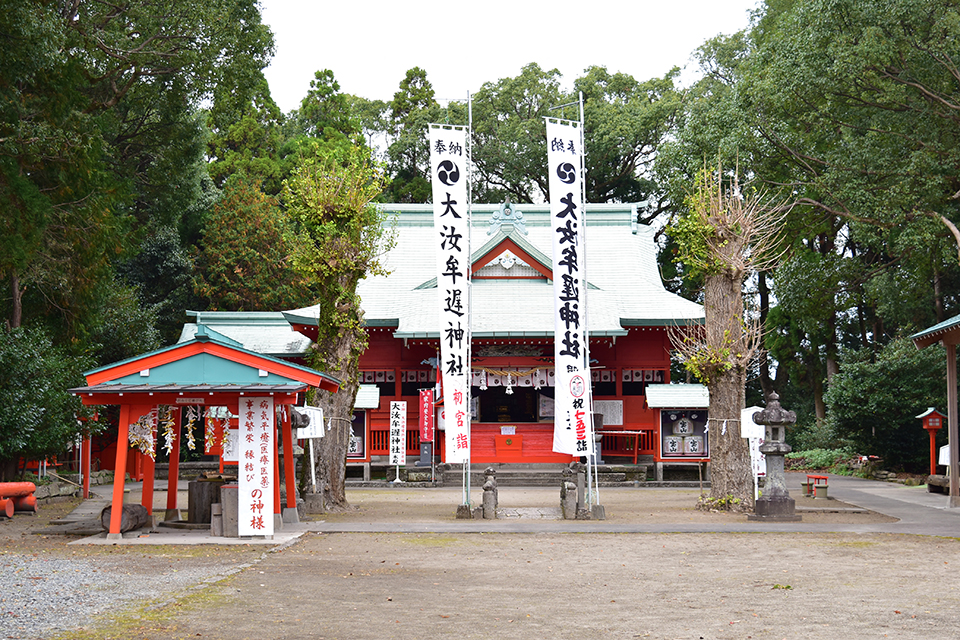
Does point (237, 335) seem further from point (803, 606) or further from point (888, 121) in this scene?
point (803, 606)

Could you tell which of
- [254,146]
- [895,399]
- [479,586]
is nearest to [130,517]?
[479,586]

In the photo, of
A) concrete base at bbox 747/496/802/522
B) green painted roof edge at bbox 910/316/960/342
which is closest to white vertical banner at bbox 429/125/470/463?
concrete base at bbox 747/496/802/522

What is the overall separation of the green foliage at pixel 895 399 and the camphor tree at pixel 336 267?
51.3ft

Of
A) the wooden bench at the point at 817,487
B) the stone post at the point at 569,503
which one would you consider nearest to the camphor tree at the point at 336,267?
the stone post at the point at 569,503

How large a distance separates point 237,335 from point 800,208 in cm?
1711

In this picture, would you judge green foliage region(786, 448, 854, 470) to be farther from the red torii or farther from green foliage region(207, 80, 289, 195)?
green foliage region(207, 80, 289, 195)

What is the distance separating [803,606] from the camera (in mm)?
7379

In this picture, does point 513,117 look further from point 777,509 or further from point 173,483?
point 173,483

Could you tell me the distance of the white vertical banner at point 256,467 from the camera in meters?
11.8

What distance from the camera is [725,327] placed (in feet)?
51.4

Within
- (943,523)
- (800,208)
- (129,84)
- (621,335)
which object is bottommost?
(943,523)

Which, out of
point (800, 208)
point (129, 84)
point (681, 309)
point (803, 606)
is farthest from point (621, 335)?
point (803, 606)

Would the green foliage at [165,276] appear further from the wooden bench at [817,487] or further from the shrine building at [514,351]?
the wooden bench at [817,487]

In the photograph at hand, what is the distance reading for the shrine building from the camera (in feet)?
80.3
